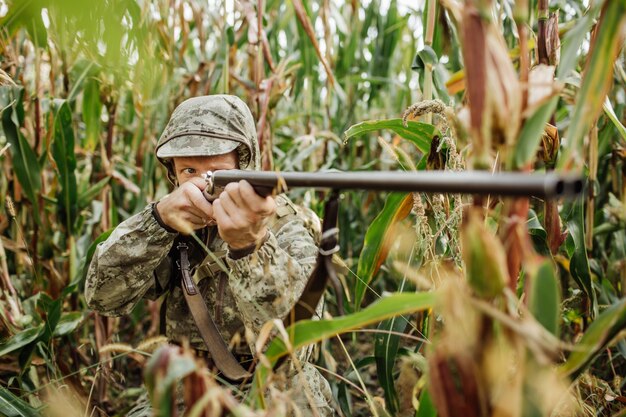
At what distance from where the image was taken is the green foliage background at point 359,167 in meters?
0.73

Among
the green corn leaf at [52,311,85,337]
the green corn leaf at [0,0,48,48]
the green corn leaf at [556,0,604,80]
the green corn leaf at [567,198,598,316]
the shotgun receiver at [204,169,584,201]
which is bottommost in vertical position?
the green corn leaf at [52,311,85,337]

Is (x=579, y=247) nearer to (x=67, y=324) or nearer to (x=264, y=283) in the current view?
(x=264, y=283)

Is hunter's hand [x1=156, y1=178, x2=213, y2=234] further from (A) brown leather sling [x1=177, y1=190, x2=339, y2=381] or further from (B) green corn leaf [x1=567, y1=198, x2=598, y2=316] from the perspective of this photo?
(B) green corn leaf [x1=567, y1=198, x2=598, y2=316]

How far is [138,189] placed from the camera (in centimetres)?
250

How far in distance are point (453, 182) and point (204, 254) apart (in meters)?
1.20

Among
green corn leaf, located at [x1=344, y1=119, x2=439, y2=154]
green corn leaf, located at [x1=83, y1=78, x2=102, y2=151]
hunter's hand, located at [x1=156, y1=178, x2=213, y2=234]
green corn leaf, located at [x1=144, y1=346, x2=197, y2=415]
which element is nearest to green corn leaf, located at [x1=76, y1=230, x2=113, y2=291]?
hunter's hand, located at [x1=156, y1=178, x2=213, y2=234]

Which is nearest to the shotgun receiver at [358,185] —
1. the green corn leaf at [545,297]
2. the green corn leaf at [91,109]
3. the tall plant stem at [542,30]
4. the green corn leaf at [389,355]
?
the green corn leaf at [545,297]

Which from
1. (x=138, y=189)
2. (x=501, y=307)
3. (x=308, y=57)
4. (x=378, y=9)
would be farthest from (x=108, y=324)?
(x=378, y=9)

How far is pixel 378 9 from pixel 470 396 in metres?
2.84

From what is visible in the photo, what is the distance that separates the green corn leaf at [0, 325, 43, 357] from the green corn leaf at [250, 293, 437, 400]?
118 cm

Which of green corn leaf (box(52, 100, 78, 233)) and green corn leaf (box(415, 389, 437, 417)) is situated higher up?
green corn leaf (box(52, 100, 78, 233))

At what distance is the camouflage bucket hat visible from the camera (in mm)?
1663

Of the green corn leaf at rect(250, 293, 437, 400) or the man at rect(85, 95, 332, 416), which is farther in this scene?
the man at rect(85, 95, 332, 416)

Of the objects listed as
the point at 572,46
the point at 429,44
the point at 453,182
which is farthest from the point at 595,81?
the point at 429,44
